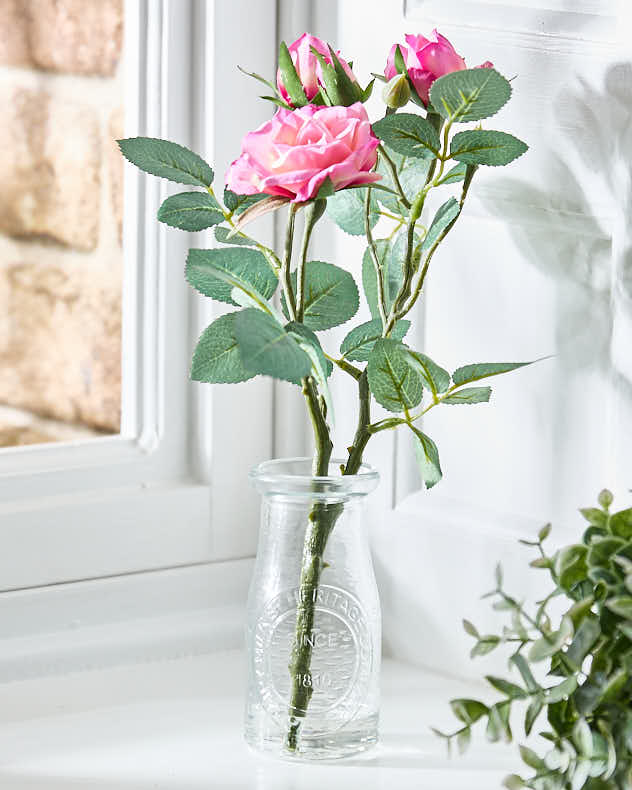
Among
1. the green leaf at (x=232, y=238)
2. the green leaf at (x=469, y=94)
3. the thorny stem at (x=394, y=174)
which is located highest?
the green leaf at (x=469, y=94)

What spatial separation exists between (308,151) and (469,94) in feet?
0.39

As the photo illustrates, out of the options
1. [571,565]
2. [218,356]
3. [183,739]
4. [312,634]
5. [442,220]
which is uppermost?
[442,220]

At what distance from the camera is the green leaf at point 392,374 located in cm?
97

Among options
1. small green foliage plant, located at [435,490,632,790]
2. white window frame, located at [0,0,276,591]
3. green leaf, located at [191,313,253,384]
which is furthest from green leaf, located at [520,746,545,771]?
white window frame, located at [0,0,276,591]

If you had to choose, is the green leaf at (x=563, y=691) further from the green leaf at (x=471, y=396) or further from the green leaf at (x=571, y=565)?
the green leaf at (x=471, y=396)

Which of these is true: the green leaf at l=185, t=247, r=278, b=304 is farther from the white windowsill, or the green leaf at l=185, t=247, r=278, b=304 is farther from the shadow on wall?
the white windowsill

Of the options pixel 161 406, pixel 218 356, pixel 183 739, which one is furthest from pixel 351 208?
pixel 183 739

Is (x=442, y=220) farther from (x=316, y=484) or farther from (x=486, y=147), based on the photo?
(x=316, y=484)

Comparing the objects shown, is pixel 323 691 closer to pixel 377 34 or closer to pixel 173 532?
pixel 173 532

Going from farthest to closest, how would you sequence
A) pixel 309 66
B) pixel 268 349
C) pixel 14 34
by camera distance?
pixel 14 34
pixel 309 66
pixel 268 349

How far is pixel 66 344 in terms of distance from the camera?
4.41ft

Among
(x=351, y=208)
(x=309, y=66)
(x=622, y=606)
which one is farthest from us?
(x=351, y=208)

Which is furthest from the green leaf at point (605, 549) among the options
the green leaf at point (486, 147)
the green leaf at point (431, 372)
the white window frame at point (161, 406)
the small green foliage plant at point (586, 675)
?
the white window frame at point (161, 406)

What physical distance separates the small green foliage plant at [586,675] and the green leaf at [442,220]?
305 millimetres
